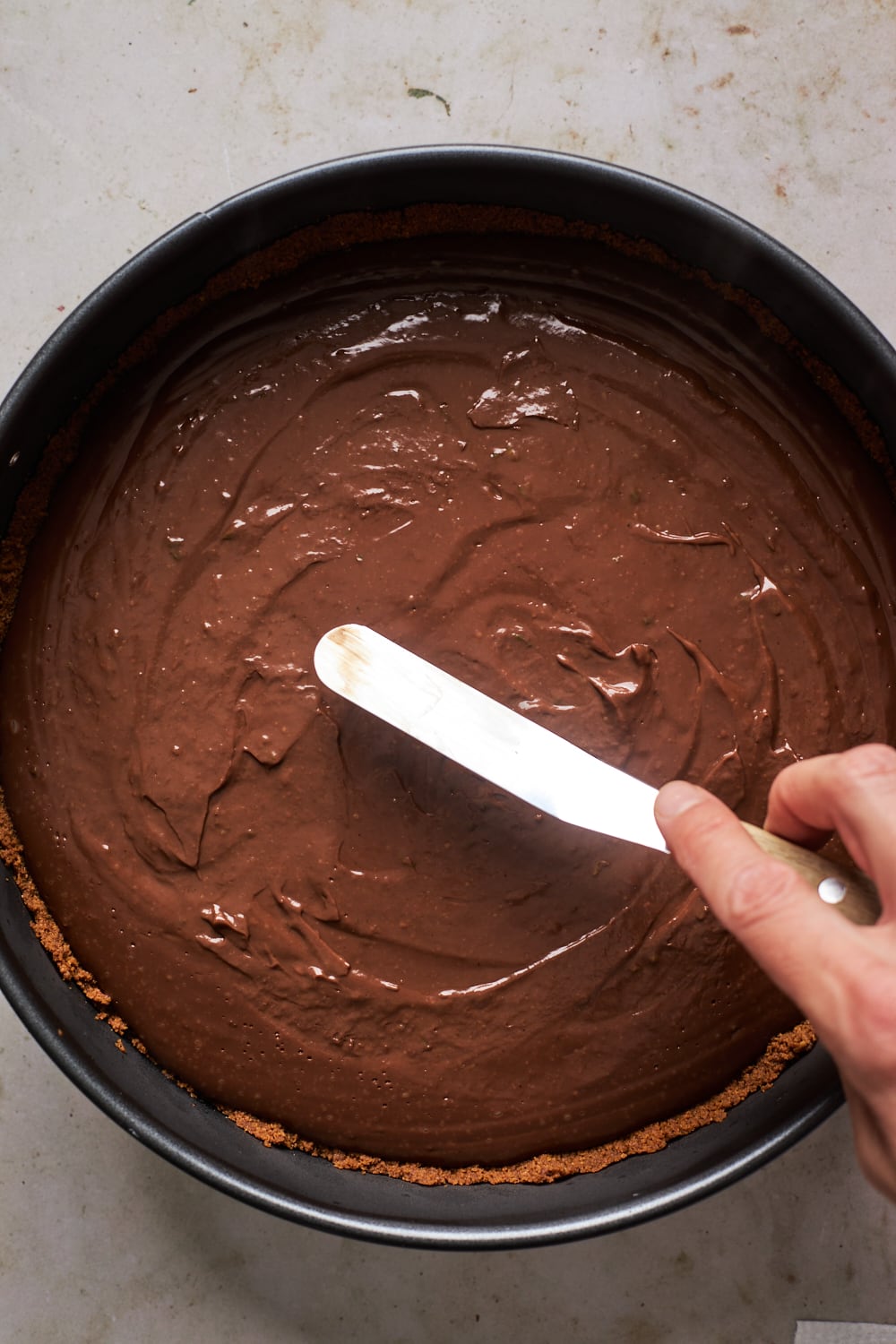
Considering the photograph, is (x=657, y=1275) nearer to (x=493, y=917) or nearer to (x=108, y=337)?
(x=493, y=917)

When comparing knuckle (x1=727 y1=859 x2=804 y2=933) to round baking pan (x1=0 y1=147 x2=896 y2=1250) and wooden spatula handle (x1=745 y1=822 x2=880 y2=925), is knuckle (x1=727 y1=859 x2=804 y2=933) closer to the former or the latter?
wooden spatula handle (x1=745 y1=822 x2=880 y2=925)

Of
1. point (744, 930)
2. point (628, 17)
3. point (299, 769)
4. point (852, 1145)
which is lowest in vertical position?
point (852, 1145)

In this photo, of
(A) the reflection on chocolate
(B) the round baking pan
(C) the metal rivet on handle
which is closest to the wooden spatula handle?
(C) the metal rivet on handle

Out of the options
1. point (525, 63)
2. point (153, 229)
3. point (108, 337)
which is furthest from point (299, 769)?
point (525, 63)

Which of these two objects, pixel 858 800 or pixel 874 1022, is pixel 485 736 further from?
pixel 874 1022

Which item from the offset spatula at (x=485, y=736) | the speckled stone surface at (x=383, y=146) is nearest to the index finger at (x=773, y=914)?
the offset spatula at (x=485, y=736)
